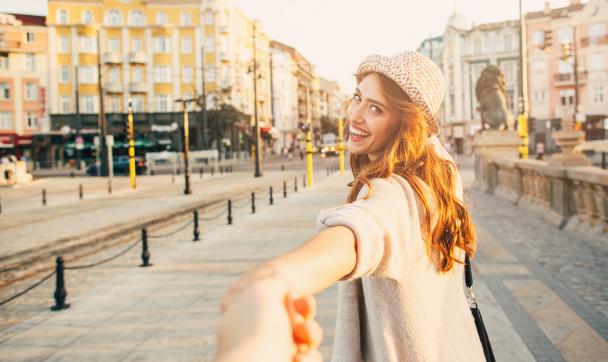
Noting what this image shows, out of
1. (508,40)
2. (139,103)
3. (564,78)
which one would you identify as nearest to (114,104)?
(139,103)

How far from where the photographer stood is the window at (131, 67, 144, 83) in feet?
196

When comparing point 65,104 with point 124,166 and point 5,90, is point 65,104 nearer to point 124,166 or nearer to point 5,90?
point 5,90

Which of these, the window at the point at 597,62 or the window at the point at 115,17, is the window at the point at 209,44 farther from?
the window at the point at 597,62

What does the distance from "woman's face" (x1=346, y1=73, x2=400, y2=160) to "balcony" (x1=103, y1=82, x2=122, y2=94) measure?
6044 centimetres

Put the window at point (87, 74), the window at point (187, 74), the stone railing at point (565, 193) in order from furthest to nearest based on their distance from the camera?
the window at point (187, 74), the window at point (87, 74), the stone railing at point (565, 193)

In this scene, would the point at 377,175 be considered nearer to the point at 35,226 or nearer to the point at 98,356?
the point at 98,356

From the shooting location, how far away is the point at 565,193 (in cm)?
1114

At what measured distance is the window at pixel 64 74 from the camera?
191ft

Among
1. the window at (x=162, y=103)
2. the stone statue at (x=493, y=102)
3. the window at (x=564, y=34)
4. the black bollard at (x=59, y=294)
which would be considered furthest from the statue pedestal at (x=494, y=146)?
the window at (x=162, y=103)

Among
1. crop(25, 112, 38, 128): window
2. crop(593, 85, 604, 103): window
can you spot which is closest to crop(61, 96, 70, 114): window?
crop(25, 112, 38, 128): window

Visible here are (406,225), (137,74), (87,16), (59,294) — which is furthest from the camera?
(137,74)

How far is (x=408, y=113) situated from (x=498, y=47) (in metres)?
71.7

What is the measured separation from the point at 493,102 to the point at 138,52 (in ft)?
153

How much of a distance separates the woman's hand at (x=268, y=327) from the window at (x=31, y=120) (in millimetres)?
63772
